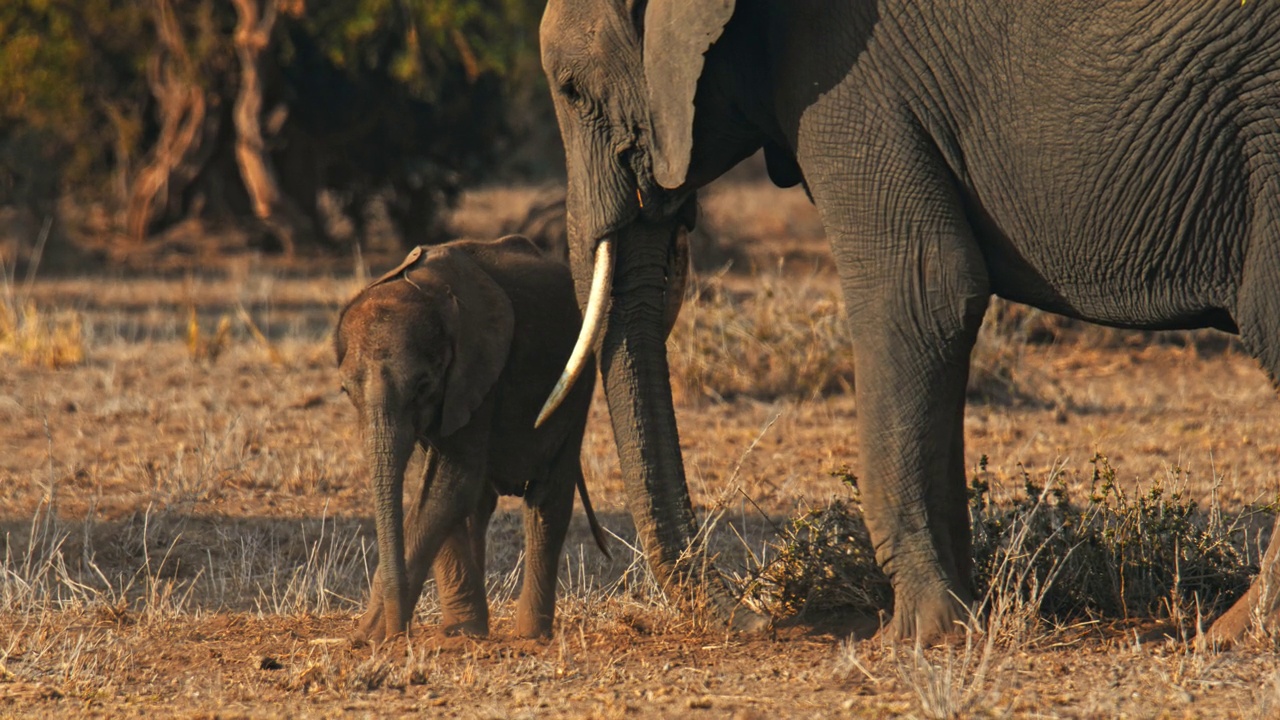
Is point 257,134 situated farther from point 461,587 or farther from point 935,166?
point 935,166

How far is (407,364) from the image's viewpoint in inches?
206

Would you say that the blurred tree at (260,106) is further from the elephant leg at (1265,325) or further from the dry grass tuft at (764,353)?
the elephant leg at (1265,325)

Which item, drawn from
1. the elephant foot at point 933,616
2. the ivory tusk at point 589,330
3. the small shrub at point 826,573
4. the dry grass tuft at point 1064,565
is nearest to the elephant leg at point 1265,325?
the dry grass tuft at point 1064,565

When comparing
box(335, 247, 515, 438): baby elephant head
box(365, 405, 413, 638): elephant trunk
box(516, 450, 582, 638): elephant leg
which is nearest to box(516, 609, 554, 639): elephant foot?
box(516, 450, 582, 638): elephant leg

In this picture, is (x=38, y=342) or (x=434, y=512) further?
(x=38, y=342)

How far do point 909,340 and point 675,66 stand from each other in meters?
1.10

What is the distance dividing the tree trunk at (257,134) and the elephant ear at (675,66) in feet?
44.1

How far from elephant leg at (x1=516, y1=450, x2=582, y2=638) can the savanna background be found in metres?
0.10

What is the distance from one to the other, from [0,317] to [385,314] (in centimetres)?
805

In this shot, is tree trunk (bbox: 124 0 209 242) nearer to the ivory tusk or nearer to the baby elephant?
the baby elephant

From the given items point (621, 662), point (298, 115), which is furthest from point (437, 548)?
point (298, 115)

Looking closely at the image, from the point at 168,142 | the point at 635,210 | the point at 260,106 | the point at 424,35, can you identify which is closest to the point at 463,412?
the point at 635,210

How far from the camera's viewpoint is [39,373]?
11359 millimetres

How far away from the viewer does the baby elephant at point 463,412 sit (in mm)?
5246
